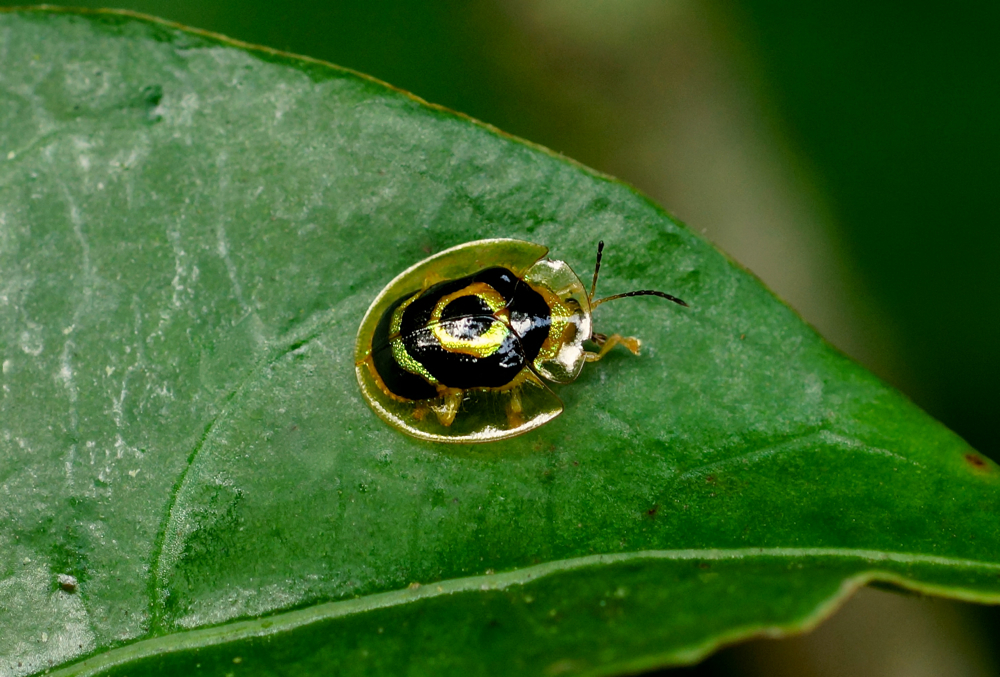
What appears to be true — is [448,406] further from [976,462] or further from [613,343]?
[976,462]

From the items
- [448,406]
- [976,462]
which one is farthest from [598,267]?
[976,462]

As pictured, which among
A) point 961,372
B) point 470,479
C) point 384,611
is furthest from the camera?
point 961,372

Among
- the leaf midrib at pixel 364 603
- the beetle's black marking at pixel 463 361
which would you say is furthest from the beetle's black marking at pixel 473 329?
the leaf midrib at pixel 364 603

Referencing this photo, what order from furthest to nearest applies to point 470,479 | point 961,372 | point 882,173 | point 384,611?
Answer: point 882,173, point 961,372, point 470,479, point 384,611

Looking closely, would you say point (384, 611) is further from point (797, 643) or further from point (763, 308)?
point (797, 643)

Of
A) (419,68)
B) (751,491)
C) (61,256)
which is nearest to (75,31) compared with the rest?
(61,256)
